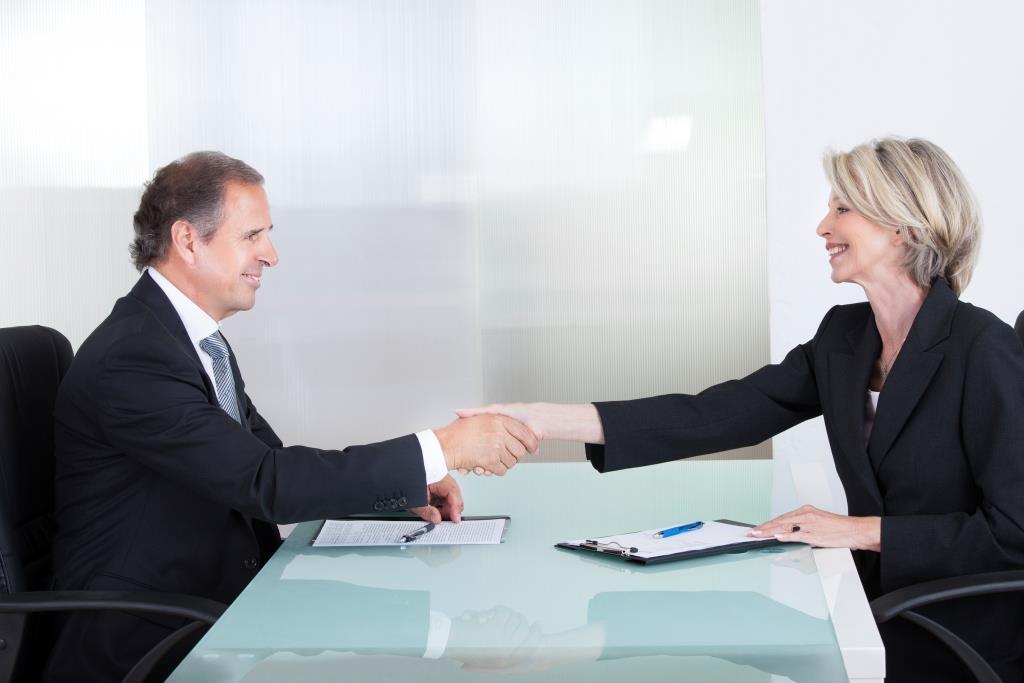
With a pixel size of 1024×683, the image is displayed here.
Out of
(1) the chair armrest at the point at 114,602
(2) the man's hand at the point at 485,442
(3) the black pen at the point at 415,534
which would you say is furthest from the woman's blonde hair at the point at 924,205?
(1) the chair armrest at the point at 114,602


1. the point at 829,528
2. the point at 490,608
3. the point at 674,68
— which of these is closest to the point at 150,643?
the point at 490,608

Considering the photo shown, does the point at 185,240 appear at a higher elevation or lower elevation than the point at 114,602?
higher

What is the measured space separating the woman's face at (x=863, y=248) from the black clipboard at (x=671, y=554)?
0.69 metres

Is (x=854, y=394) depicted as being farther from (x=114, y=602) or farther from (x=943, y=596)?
(x=114, y=602)

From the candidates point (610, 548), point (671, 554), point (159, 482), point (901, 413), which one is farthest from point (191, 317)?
point (901, 413)

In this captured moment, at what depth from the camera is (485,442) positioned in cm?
241

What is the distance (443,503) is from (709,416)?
0.67m

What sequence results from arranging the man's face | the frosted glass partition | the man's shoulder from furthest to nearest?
the frosted glass partition
the man's face
the man's shoulder

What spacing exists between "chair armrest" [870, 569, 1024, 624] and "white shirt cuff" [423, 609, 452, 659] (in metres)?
0.66

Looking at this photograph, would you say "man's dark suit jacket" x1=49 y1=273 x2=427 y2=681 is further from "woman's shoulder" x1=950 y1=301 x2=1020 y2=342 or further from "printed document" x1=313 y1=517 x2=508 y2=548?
"woman's shoulder" x1=950 y1=301 x2=1020 y2=342

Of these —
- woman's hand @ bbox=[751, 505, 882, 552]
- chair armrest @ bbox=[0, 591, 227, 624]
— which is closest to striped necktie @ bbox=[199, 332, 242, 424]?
Answer: chair armrest @ bbox=[0, 591, 227, 624]

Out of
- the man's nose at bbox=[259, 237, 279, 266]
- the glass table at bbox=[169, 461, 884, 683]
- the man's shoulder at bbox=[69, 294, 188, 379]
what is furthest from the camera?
the man's nose at bbox=[259, 237, 279, 266]

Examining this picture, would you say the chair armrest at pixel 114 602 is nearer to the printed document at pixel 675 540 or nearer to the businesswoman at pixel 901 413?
the printed document at pixel 675 540

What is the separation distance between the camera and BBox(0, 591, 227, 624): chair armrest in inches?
71.9
